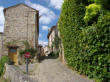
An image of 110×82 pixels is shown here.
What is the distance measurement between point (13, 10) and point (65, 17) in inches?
387

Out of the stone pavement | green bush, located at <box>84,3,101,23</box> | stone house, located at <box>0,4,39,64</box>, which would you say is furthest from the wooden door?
green bush, located at <box>84,3,101,23</box>

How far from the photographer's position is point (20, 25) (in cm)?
1661

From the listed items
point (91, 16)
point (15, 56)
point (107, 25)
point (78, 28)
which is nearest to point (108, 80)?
point (107, 25)

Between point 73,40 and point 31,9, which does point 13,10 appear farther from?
point 73,40

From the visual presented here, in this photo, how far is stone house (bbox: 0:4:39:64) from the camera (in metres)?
15.9

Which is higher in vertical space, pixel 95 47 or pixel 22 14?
pixel 22 14

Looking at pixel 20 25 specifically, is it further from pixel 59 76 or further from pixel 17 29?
pixel 59 76

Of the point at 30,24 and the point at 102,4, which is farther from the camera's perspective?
the point at 30,24

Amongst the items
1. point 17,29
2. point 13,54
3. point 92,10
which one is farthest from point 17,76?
point 17,29

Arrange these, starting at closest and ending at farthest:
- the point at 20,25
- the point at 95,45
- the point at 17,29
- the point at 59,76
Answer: the point at 95,45, the point at 59,76, the point at 17,29, the point at 20,25

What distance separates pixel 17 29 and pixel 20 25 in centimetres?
62

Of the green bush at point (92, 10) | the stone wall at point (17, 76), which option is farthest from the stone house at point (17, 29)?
the green bush at point (92, 10)

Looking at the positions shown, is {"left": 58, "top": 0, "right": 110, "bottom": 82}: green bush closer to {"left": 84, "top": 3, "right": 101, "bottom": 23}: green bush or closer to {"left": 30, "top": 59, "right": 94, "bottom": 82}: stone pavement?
{"left": 84, "top": 3, "right": 101, "bottom": 23}: green bush

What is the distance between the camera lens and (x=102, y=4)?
17.9ft
